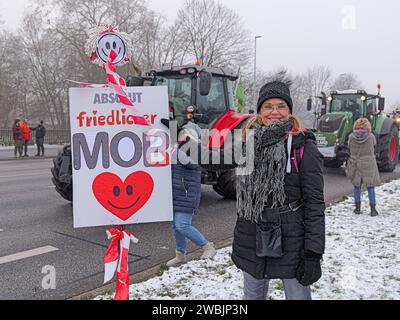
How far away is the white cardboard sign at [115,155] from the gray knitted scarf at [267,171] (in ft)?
3.10

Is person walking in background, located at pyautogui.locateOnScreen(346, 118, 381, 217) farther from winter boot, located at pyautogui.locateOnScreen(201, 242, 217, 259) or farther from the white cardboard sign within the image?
the white cardboard sign

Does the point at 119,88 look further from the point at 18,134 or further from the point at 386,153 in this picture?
the point at 18,134

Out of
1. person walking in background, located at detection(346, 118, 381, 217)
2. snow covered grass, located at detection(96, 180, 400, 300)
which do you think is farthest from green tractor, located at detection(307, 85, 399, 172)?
snow covered grass, located at detection(96, 180, 400, 300)

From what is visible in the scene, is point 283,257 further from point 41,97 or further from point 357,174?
point 41,97

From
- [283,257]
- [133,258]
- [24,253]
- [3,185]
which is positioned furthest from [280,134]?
[3,185]

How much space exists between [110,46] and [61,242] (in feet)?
10.3

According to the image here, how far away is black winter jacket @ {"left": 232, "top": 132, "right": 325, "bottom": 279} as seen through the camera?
2.27m

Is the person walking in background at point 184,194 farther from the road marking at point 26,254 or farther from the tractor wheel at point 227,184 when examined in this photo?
the tractor wheel at point 227,184

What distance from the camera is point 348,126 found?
12.3 m

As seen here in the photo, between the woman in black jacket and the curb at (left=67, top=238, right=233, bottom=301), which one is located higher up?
the woman in black jacket

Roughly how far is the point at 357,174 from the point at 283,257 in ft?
17.1

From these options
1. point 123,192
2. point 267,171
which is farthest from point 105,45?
point 267,171

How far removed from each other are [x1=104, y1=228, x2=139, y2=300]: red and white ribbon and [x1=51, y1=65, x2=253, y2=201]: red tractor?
3510 millimetres

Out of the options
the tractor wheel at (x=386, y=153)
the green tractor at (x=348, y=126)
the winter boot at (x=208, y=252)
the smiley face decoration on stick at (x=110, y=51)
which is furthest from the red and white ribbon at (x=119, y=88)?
the tractor wheel at (x=386, y=153)
